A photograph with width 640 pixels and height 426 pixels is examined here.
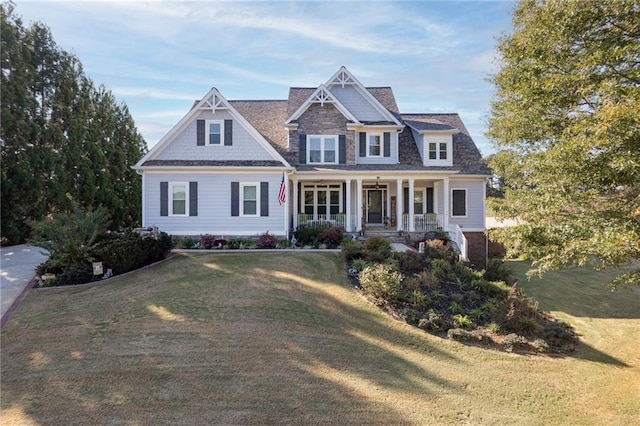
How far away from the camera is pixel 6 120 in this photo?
1689 centimetres

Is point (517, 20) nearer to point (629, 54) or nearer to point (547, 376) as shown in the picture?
point (629, 54)

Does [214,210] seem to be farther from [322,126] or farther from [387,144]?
[387,144]

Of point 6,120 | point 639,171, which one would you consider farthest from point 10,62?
point 639,171

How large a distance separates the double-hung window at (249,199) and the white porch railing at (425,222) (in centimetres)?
763

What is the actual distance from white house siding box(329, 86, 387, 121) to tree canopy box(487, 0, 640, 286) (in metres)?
10.1

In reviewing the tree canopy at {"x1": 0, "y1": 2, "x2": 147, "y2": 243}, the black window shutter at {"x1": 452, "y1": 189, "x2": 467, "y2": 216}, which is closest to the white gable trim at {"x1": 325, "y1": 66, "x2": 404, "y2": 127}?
the black window shutter at {"x1": 452, "y1": 189, "x2": 467, "y2": 216}

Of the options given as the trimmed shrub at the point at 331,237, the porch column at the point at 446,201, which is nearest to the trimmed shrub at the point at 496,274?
the porch column at the point at 446,201

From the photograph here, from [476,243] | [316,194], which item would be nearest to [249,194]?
[316,194]

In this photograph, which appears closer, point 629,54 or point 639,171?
point 639,171

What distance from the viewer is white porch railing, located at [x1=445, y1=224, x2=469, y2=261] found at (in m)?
15.1

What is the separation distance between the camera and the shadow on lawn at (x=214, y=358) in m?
5.64

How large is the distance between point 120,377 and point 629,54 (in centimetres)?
1198

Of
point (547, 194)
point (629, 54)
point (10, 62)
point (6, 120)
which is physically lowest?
point (547, 194)

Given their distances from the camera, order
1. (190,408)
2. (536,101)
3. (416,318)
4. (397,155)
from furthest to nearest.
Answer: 1. (397,155)
2. (416,318)
3. (536,101)
4. (190,408)
